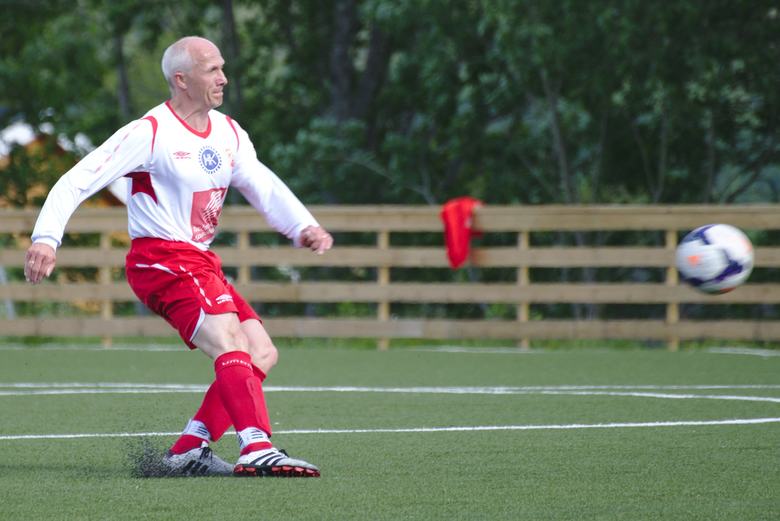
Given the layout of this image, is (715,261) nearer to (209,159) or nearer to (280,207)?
(280,207)

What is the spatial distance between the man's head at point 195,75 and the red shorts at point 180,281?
57cm

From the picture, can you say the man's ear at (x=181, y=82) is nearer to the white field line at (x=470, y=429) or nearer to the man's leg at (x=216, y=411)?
the man's leg at (x=216, y=411)

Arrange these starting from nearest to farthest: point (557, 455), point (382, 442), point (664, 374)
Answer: point (557, 455) → point (382, 442) → point (664, 374)

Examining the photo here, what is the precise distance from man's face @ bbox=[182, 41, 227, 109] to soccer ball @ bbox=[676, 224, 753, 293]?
9.60 ft

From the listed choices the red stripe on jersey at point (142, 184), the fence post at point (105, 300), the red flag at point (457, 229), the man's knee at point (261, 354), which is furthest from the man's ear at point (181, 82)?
the fence post at point (105, 300)

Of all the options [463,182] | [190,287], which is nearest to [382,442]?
[190,287]

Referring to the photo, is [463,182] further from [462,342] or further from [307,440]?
[307,440]

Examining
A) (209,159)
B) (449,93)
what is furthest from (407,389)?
(449,93)

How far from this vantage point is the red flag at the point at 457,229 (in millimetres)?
14070

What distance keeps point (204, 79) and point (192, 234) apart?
0.59 metres

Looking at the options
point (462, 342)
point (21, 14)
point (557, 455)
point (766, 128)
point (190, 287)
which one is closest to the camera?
point (190, 287)

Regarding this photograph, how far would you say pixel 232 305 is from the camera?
19.0ft

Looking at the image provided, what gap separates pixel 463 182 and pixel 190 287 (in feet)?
51.1

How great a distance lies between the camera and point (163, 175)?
568 centimetres
